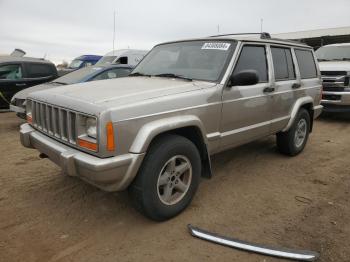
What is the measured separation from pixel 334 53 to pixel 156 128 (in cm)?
913

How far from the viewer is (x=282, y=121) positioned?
5.12 m

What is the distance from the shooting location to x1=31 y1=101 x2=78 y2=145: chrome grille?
3.19m

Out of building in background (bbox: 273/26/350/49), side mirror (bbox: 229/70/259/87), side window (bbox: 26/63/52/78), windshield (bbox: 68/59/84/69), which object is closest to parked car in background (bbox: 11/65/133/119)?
side window (bbox: 26/63/52/78)

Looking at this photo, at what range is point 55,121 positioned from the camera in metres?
3.44

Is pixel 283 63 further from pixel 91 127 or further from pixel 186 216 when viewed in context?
pixel 91 127

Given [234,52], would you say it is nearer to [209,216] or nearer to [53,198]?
[209,216]

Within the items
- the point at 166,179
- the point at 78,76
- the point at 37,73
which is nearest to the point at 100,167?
the point at 166,179

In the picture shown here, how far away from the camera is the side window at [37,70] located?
30.8 ft

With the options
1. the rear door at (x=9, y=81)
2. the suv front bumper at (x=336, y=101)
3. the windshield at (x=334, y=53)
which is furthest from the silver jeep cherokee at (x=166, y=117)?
the windshield at (x=334, y=53)

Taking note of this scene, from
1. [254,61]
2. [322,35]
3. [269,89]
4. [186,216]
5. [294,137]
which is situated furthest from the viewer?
[322,35]

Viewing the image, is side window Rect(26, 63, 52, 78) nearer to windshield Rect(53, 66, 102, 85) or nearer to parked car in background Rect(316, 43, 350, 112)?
windshield Rect(53, 66, 102, 85)

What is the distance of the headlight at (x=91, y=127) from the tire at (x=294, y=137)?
3528mm

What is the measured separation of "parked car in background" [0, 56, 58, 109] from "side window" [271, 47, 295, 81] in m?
6.90

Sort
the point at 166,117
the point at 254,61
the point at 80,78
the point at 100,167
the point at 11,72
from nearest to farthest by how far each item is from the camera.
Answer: the point at 100,167 < the point at 166,117 < the point at 254,61 < the point at 80,78 < the point at 11,72
